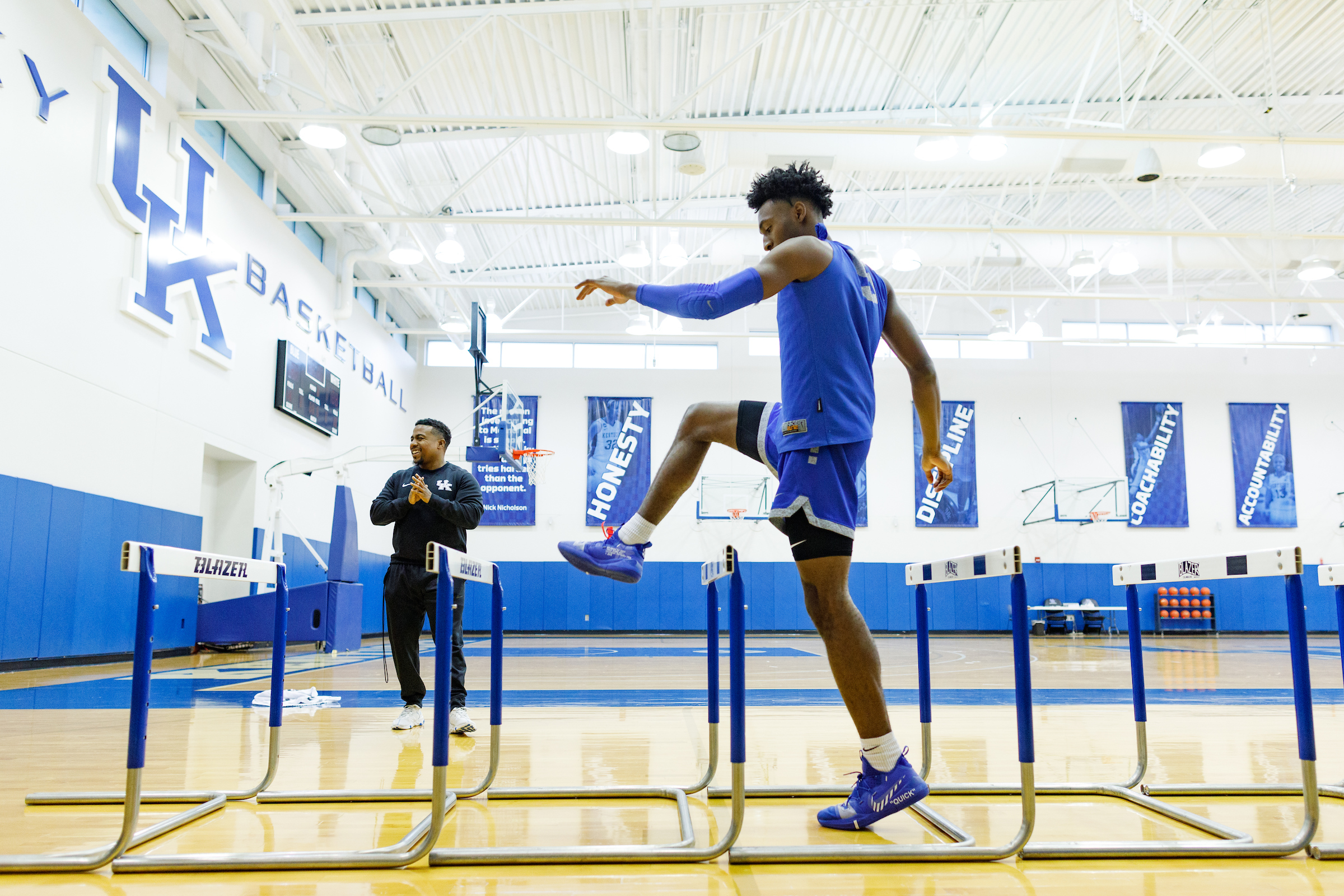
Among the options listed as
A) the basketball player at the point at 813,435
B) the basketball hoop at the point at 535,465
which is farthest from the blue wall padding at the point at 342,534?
the basketball hoop at the point at 535,465

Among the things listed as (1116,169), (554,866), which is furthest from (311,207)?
(554,866)

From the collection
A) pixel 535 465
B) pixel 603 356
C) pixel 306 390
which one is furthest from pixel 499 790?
pixel 603 356

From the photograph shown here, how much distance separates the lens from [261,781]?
2.80 meters

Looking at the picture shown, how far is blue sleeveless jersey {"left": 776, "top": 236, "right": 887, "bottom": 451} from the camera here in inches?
90.7

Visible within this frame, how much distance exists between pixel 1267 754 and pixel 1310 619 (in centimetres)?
1755

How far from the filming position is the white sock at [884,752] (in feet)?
7.43

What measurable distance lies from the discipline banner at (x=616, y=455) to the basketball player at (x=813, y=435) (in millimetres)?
15145

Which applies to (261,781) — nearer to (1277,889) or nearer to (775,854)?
(775,854)

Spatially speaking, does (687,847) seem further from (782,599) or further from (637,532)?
(782,599)

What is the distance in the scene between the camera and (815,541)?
2.28m

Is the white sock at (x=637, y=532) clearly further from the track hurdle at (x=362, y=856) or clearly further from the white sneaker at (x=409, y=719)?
the white sneaker at (x=409, y=719)

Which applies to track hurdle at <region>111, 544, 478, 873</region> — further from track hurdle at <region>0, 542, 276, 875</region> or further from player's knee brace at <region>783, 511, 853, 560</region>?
player's knee brace at <region>783, 511, 853, 560</region>

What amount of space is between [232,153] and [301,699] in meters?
7.68

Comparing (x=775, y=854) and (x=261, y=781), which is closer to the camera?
(x=775, y=854)
